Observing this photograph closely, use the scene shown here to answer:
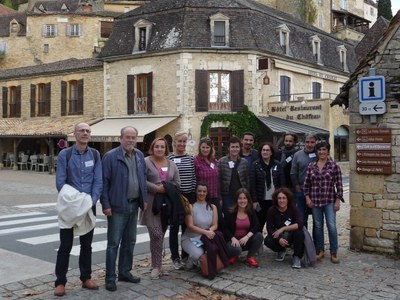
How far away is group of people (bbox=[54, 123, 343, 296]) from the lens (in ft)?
16.6

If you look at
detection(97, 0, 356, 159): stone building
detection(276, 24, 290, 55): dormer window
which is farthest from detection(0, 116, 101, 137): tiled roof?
detection(276, 24, 290, 55): dormer window

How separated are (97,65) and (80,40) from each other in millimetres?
21995

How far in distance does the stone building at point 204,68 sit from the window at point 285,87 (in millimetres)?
51

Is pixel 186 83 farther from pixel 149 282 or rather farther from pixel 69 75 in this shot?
pixel 149 282

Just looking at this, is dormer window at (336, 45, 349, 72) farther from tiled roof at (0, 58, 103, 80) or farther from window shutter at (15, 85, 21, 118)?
window shutter at (15, 85, 21, 118)

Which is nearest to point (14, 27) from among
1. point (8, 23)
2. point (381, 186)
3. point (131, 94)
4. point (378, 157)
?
point (8, 23)

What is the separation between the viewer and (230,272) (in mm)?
5859

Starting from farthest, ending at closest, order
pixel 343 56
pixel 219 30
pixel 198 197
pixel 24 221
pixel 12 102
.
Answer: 1. pixel 12 102
2. pixel 343 56
3. pixel 219 30
4. pixel 24 221
5. pixel 198 197

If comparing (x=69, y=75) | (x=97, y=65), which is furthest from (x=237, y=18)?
(x=69, y=75)

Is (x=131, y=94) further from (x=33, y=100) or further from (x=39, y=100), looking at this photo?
(x=33, y=100)

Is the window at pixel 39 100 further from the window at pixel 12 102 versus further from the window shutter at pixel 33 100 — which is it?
the window at pixel 12 102

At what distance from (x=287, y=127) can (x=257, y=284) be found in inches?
635

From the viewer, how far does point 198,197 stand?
5.97 metres

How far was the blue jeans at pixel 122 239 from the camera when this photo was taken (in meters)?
5.15
